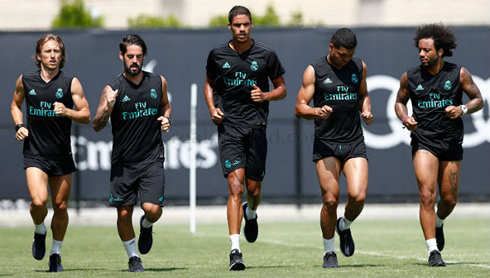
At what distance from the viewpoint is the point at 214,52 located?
1055 centimetres

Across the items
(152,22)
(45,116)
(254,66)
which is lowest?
(45,116)

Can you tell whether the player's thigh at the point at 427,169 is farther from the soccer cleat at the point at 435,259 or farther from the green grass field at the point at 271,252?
the green grass field at the point at 271,252

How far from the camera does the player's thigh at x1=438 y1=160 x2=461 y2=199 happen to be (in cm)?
1038

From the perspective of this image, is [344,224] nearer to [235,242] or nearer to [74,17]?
[235,242]

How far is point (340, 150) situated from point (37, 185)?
10.3ft

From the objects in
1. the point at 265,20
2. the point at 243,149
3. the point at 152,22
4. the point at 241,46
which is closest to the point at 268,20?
the point at 265,20

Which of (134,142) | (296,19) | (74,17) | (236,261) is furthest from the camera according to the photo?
(296,19)

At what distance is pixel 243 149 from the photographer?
34.1ft

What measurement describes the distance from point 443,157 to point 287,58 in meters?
10.9

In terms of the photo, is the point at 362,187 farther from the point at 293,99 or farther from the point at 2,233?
the point at 293,99

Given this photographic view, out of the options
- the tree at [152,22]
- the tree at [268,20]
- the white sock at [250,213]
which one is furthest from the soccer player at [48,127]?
the tree at [152,22]

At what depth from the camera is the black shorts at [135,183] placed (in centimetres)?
992

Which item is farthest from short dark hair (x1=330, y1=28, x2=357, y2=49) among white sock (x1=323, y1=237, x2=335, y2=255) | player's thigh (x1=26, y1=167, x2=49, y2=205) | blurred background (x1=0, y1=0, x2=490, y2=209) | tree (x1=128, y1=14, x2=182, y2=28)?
tree (x1=128, y1=14, x2=182, y2=28)

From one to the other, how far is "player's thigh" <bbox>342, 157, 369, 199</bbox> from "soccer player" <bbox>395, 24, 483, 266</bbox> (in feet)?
2.02
